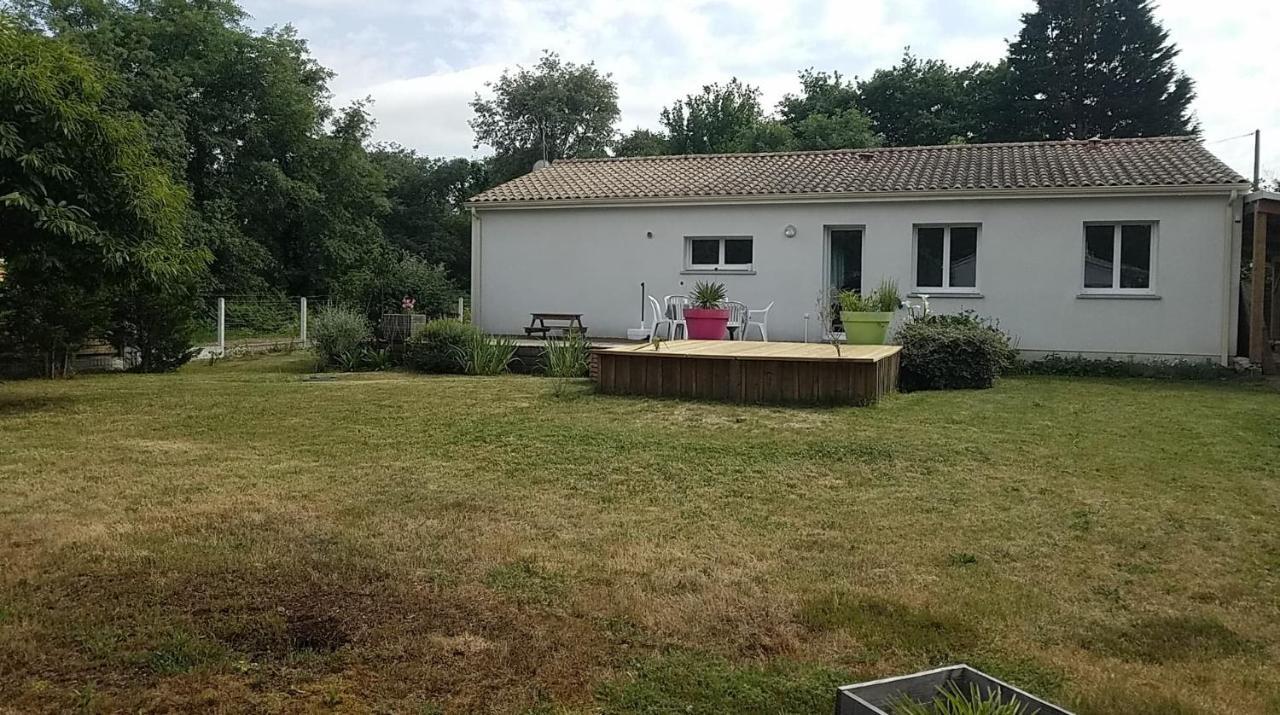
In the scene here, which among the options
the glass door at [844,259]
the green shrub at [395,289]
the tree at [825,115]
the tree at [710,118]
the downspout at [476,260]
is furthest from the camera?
the tree at [710,118]

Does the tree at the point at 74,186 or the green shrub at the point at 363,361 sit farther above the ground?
the tree at the point at 74,186

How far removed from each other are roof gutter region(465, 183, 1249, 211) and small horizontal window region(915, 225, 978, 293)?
0.61m

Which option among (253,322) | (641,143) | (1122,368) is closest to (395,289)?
(253,322)

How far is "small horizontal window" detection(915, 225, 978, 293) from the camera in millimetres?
15406

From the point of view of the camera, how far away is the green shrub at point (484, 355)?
13805 mm

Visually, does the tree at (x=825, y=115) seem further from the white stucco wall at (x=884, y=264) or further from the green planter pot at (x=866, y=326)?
the green planter pot at (x=866, y=326)

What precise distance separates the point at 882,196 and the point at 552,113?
2953cm

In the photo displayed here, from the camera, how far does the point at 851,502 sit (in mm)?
5617

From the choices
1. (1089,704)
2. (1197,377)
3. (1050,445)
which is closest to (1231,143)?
(1197,377)

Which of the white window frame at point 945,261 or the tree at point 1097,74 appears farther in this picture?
the tree at point 1097,74

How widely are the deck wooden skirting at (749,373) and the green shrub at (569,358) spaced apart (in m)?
2.46

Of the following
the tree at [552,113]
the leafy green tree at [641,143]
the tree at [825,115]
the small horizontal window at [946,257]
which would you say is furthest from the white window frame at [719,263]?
the tree at [552,113]

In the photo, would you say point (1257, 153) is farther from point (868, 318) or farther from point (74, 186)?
point (74, 186)

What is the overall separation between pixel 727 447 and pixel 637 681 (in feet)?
13.7
